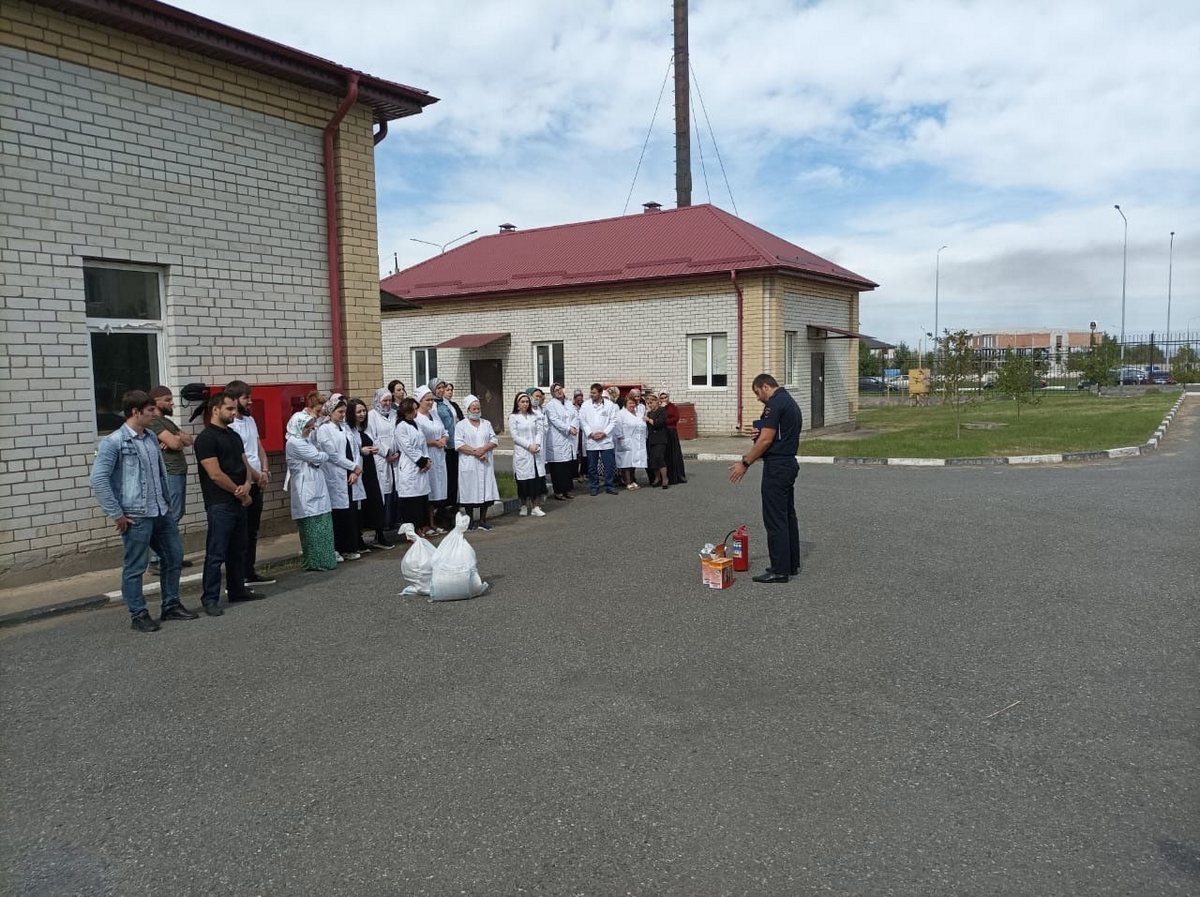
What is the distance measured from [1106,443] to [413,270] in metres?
20.4

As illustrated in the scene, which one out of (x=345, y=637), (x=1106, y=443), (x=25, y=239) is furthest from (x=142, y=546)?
(x=1106, y=443)

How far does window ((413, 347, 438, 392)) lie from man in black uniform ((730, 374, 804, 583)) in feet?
65.6

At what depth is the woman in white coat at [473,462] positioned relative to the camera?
10820mm

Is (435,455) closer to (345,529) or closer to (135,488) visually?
(345,529)

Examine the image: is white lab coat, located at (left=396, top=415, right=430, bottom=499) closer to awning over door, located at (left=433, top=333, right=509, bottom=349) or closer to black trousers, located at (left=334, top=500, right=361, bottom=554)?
black trousers, located at (left=334, top=500, right=361, bottom=554)

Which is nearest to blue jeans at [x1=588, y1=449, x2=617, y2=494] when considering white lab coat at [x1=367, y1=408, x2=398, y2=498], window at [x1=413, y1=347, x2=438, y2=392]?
white lab coat at [x1=367, y1=408, x2=398, y2=498]

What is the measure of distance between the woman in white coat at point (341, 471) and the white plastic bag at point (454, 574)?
77.6 inches

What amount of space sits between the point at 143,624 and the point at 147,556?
535 mm

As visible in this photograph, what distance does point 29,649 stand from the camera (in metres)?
6.15

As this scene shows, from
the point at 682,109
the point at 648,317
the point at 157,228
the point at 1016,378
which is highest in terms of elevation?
the point at 682,109

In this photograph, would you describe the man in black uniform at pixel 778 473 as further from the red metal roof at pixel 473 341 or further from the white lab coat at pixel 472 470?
the red metal roof at pixel 473 341

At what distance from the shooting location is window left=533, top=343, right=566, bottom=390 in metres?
24.5

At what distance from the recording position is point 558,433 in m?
13.2

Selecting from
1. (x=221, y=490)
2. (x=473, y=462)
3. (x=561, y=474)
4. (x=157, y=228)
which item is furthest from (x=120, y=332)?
(x=561, y=474)
